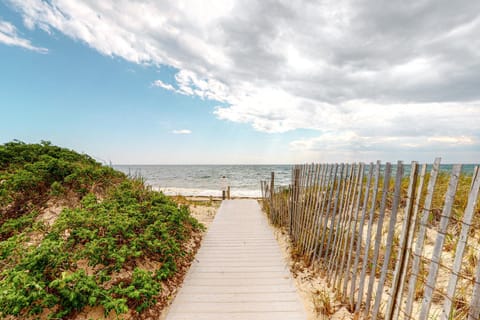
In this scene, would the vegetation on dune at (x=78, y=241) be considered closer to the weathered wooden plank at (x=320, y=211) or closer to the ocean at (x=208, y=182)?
the ocean at (x=208, y=182)

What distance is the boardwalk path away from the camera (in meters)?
2.80

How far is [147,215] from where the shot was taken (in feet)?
14.8

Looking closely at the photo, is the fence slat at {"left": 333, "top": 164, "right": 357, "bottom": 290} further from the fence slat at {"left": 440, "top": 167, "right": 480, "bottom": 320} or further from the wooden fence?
the fence slat at {"left": 440, "top": 167, "right": 480, "bottom": 320}

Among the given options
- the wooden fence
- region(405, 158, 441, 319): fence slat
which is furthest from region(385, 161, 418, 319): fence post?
region(405, 158, 441, 319): fence slat

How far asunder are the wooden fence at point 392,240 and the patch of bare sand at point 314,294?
0.12 m

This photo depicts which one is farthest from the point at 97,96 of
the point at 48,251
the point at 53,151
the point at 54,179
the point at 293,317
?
the point at 293,317

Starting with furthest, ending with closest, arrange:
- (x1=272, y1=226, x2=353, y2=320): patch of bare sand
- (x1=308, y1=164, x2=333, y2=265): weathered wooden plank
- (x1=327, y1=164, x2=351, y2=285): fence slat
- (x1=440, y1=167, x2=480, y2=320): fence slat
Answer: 1. (x1=308, y1=164, x2=333, y2=265): weathered wooden plank
2. (x1=327, y1=164, x2=351, y2=285): fence slat
3. (x1=272, y1=226, x2=353, y2=320): patch of bare sand
4. (x1=440, y1=167, x2=480, y2=320): fence slat

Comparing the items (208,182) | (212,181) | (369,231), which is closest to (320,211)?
(369,231)

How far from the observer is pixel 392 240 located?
7.41 feet

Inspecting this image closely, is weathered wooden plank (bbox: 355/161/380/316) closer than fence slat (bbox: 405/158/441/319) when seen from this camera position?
No

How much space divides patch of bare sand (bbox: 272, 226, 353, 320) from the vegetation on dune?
6.57 ft

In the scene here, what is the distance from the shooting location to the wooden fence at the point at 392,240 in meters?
1.68

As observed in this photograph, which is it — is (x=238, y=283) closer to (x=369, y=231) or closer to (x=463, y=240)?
(x=369, y=231)

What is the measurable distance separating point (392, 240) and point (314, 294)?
1.50 meters
